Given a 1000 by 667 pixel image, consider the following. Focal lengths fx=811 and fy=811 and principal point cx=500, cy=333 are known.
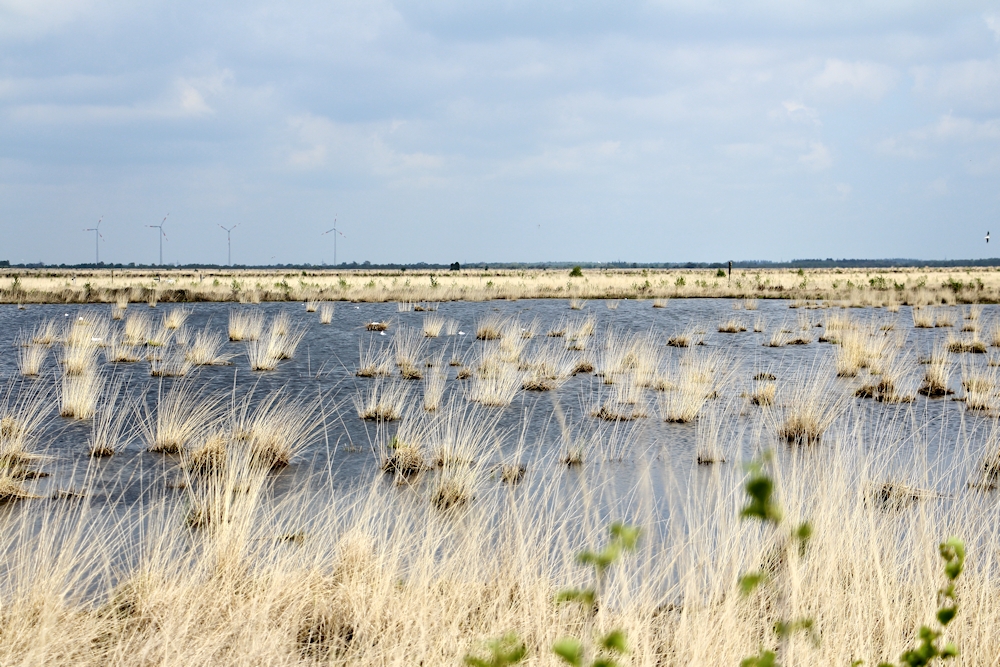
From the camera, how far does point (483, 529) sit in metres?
5.44

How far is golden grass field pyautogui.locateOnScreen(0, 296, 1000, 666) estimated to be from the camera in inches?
147

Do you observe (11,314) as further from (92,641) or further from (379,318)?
(92,641)

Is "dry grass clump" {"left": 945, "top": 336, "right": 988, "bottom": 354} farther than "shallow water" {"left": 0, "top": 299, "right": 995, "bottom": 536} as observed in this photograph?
Yes

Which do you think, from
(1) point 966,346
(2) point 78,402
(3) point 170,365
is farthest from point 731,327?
(2) point 78,402

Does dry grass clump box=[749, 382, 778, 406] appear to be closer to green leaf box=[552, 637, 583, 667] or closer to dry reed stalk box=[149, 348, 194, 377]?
dry reed stalk box=[149, 348, 194, 377]

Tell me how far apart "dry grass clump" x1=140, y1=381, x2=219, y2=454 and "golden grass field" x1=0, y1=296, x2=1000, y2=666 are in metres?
0.05

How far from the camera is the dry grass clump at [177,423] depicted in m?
8.37

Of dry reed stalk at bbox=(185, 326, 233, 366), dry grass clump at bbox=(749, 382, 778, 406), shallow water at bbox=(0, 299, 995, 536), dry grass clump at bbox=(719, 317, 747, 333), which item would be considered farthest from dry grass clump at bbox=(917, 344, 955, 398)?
dry reed stalk at bbox=(185, 326, 233, 366)

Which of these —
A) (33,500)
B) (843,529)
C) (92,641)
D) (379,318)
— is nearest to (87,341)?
(33,500)

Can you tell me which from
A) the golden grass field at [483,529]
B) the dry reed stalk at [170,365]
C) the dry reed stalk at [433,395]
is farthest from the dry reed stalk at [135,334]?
the dry reed stalk at [433,395]

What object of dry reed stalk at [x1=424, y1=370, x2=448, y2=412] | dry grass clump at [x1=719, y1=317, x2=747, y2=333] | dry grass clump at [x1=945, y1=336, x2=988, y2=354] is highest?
dry grass clump at [x1=719, y1=317, x2=747, y2=333]

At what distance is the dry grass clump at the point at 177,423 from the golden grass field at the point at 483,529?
5 cm

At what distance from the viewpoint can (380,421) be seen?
9953mm

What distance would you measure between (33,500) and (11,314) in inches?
902
